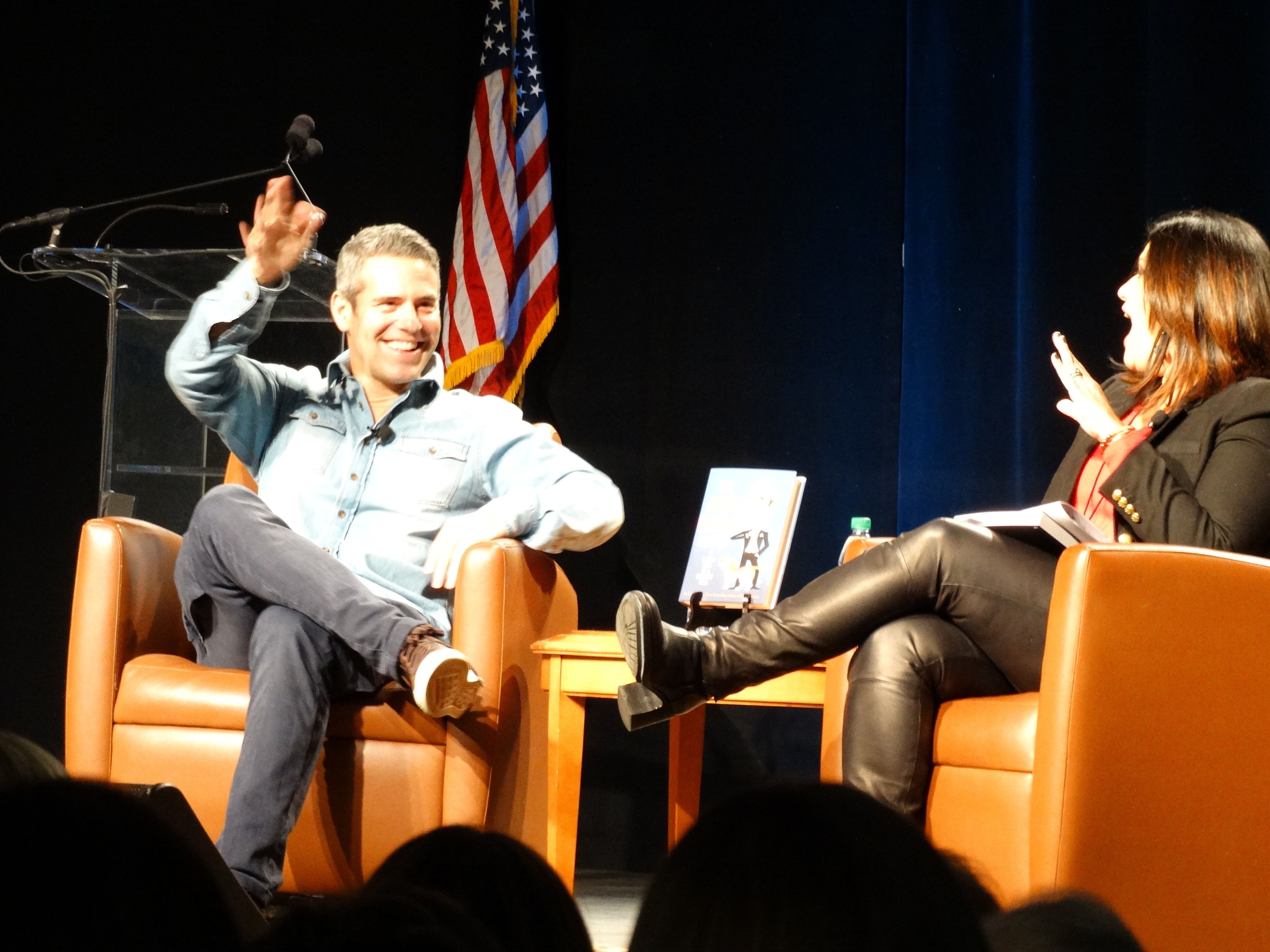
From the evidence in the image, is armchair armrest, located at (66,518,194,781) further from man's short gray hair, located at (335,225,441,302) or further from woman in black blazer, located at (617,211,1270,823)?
woman in black blazer, located at (617,211,1270,823)

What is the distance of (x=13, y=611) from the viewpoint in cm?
375

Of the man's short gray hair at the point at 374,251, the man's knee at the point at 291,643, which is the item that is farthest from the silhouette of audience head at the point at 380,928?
the man's short gray hair at the point at 374,251

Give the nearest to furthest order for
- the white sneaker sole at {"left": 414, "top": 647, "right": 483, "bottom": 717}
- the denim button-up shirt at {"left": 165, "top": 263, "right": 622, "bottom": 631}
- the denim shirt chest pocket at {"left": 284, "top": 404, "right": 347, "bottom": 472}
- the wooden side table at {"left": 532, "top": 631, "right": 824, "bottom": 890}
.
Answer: the white sneaker sole at {"left": 414, "top": 647, "right": 483, "bottom": 717} → the wooden side table at {"left": 532, "top": 631, "right": 824, "bottom": 890} → the denim button-up shirt at {"left": 165, "top": 263, "right": 622, "bottom": 631} → the denim shirt chest pocket at {"left": 284, "top": 404, "right": 347, "bottom": 472}

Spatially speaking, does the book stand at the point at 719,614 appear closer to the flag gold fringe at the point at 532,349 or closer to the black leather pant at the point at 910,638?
the black leather pant at the point at 910,638

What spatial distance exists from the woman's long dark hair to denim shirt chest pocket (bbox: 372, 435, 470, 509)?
1251 mm

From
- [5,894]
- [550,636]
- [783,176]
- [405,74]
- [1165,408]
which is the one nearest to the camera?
[5,894]

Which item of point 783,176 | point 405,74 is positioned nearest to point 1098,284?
point 783,176

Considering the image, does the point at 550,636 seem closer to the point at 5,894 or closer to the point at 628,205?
the point at 628,205

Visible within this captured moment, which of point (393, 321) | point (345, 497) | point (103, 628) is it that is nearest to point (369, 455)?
point (345, 497)

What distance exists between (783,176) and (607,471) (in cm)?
87

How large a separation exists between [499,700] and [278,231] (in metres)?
1.00

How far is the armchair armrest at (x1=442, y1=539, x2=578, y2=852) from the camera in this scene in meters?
2.16

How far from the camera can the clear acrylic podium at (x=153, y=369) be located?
2.88 m

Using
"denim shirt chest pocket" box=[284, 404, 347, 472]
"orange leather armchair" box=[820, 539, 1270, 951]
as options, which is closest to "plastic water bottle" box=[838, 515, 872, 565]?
"orange leather armchair" box=[820, 539, 1270, 951]
